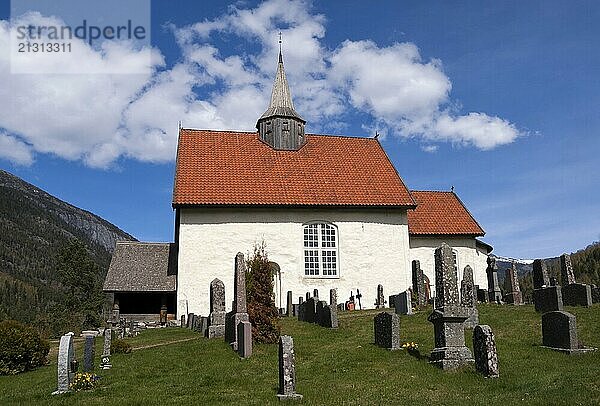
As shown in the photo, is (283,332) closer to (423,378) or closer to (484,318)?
(484,318)

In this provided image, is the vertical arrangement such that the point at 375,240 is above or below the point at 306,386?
above

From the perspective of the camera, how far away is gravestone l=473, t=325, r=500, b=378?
11.0m

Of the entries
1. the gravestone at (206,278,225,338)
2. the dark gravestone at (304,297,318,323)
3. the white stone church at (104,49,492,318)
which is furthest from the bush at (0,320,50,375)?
the white stone church at (104,49,492,318)

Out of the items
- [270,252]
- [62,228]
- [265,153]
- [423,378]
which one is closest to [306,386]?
[423,378]

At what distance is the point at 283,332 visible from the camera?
62.3ft

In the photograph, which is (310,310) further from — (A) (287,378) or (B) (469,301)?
(A) (287,378)

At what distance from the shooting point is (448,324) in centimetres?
1234

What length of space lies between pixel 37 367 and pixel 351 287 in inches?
679

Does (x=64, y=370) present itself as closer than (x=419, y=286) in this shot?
Yes

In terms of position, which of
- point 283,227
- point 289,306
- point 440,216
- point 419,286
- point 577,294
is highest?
point 440,216

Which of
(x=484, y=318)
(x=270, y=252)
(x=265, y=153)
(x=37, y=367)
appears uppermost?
(x=265, y=153)

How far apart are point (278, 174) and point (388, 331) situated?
1865 cm

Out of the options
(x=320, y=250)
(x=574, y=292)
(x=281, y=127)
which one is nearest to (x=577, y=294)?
(x=574, y=292)

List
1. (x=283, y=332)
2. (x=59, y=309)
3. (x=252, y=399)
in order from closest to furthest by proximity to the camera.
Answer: (x=252, y=399) → (x=283, y=332) → (x=59, y=309)
